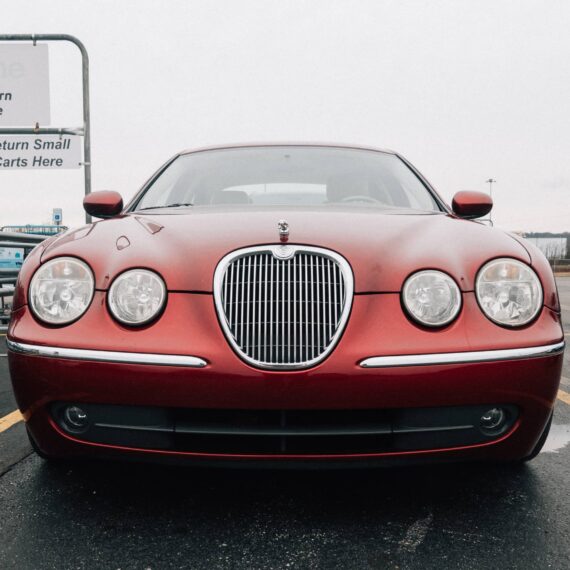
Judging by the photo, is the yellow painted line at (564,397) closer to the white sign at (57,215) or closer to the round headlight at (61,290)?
the round headlight at (61,290)

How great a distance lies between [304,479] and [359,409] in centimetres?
64

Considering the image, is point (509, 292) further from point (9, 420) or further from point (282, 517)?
point (9, 420)

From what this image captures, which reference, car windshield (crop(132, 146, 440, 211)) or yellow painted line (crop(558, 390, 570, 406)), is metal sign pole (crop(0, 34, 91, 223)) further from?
yellow painted line (crop(558, 390, 570, 406))

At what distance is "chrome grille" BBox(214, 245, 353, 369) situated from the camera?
1764 mm

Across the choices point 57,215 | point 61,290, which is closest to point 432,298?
point 61,290

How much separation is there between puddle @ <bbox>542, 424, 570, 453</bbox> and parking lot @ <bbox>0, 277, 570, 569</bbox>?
202 millimetres

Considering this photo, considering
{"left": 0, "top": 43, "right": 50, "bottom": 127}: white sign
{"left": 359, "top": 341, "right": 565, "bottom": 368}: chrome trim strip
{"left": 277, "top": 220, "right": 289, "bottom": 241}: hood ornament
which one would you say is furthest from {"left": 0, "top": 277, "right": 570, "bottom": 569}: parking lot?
{"left": 0, "top": 43, "right": 50, "bottom": 127}: white sign

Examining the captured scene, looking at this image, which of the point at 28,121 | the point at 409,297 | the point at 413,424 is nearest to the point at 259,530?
the point at 413,424

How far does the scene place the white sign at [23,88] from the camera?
813 centimetres

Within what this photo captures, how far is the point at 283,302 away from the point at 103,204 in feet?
3.95

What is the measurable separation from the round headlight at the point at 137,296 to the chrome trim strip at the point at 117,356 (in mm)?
115

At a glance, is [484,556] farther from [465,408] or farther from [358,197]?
[358,197]

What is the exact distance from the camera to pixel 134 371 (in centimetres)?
172

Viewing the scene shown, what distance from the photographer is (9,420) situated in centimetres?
310
